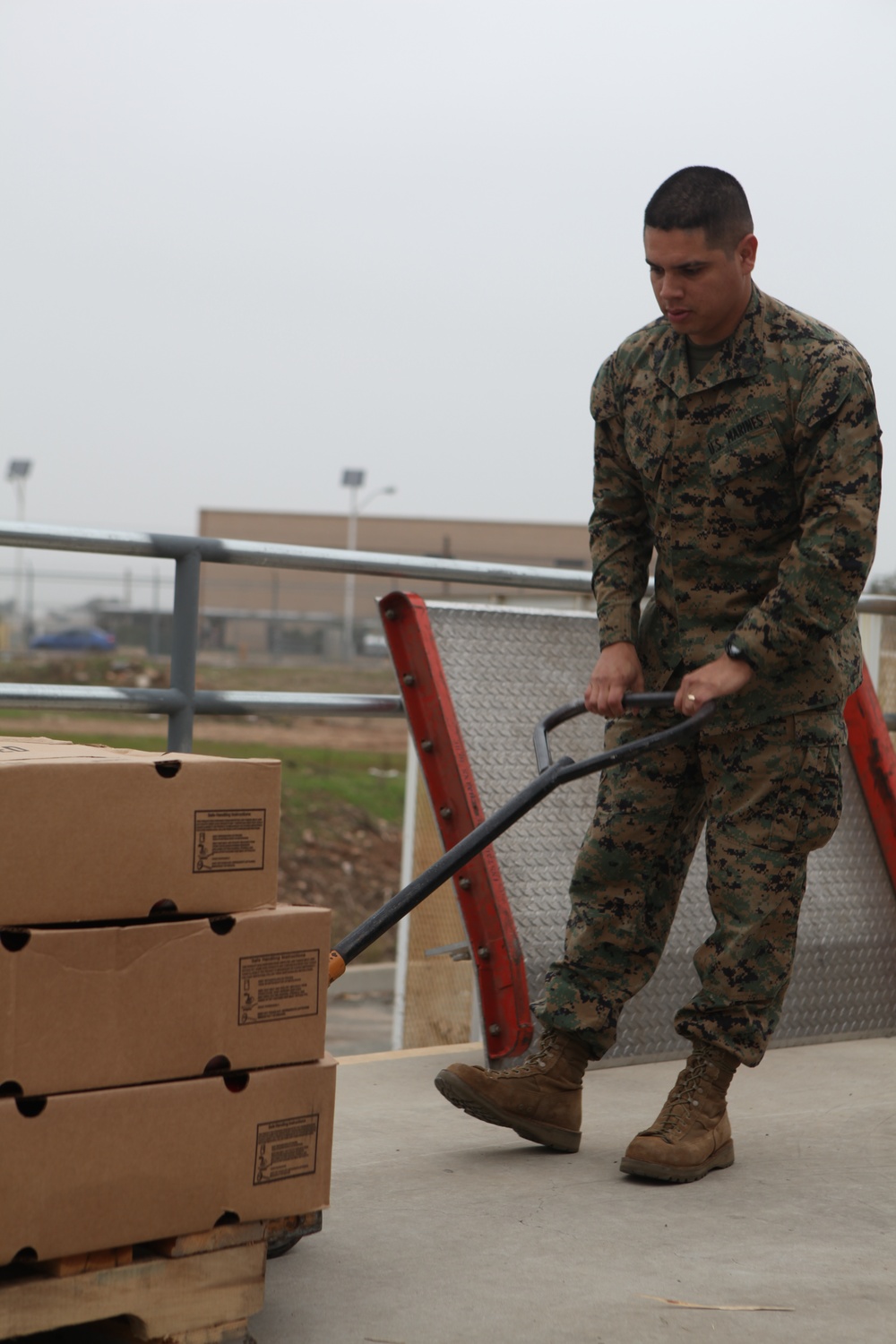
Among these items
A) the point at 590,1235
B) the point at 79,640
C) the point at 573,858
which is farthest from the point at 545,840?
the point at 79,640

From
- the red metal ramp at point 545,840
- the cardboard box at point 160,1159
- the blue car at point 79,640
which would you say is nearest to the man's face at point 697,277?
the red metal ramp at point 545,840

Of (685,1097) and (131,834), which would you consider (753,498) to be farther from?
(131,834)

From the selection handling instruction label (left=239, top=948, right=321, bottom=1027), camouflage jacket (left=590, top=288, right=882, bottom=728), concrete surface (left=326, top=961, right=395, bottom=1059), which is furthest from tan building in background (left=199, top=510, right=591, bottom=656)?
handling instruction label (left=239, top=948, right=321, bottom=1027)

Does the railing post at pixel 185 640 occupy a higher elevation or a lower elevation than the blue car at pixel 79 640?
higher

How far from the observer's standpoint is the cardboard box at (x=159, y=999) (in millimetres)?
1838

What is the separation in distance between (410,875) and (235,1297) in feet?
10.3

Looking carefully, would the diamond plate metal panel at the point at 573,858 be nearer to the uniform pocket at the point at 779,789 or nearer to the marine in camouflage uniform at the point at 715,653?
→ the marine in camouflage uniform at the point at 715,653

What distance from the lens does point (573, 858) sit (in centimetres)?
394

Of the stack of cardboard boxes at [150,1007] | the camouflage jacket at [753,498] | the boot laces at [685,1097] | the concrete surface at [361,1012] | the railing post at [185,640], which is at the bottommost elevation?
the concrete surface at [361,1012]

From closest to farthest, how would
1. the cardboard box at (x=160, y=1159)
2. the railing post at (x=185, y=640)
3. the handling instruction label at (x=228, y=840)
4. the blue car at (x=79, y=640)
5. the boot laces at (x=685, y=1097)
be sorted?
the cardboard box at (x=160, y=1159)
the handling instruction label at (x=228, y=840)
the boot laces at (x=685, y=1097)
the railing post at (x=185, y=640)
the blue car at (x=79, y=640)

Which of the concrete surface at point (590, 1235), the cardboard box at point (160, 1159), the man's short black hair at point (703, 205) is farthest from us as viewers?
the man's short black hair at point (703, 205)

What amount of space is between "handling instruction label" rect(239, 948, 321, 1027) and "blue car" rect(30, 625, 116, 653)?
34178mm

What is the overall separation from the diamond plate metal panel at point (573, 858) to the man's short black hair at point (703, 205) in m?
1.40

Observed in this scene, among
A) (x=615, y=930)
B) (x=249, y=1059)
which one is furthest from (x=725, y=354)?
(x=249, y=1059)
